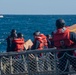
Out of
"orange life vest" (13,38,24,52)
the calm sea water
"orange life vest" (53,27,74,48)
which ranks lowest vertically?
the calm sea water

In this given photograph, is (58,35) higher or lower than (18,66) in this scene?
higher

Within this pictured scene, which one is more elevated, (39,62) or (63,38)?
(63,38)

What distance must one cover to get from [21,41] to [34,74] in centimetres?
424

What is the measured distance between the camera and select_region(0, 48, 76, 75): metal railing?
11594 millimetres

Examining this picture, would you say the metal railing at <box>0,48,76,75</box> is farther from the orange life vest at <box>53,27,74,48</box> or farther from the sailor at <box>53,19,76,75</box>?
the orange life vest at <box>53,27,74,48</box>

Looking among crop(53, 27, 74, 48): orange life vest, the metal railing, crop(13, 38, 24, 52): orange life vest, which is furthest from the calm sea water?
crop(53, 27, 74, 48): orange life vest

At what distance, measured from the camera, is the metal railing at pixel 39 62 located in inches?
456

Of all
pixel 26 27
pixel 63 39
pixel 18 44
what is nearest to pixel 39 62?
pixel 63 39

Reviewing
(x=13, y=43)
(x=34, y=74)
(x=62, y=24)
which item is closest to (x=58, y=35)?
(x=62, y=24)

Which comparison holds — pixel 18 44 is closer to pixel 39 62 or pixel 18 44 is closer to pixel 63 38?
pixel 39 62

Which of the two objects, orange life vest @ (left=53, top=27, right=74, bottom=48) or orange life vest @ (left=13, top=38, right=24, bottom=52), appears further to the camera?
orange life vest @ (left=13, top=38, right=24, bottom=52)

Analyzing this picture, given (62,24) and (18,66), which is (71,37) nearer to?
(62,24)

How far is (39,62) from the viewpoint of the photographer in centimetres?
1268

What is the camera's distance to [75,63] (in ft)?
38.2
